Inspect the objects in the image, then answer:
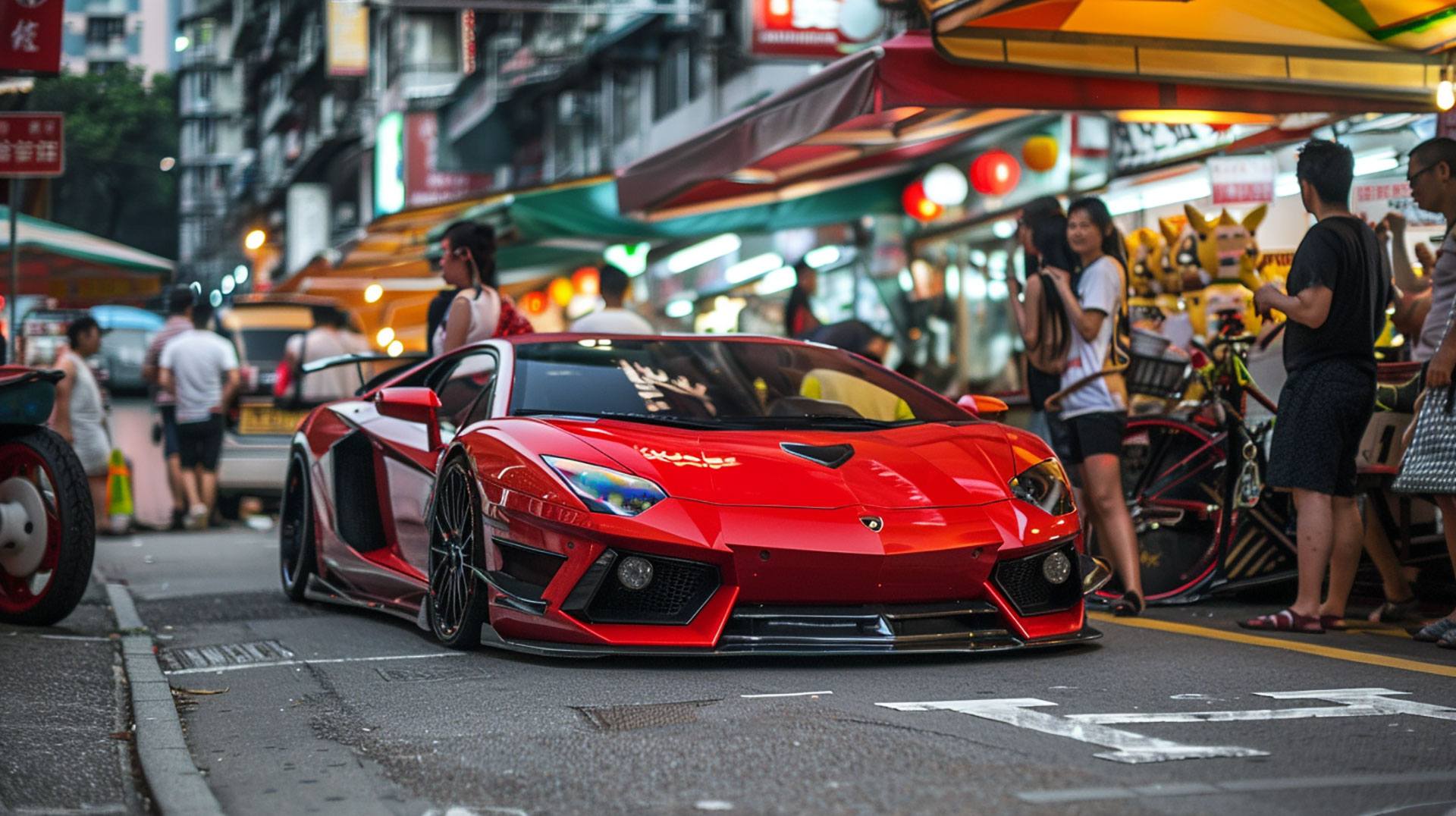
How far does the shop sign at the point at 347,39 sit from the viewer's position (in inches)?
1794

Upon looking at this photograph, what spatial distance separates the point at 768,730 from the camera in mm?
4078

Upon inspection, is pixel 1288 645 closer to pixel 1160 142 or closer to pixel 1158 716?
pixel 1158 716

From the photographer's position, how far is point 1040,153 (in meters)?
13.6

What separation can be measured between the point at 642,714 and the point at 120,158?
242ft

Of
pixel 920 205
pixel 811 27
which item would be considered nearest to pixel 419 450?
pixel 920 205

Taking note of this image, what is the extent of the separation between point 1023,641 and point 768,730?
143 cm

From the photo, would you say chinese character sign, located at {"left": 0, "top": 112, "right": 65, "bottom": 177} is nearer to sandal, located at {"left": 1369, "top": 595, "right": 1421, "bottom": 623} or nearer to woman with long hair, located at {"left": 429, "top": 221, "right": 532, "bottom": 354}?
woman with long hair, located at {"left": 429, "top": 221, "right": 532, "bottom": 354}

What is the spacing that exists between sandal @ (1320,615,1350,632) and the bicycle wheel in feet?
2.59

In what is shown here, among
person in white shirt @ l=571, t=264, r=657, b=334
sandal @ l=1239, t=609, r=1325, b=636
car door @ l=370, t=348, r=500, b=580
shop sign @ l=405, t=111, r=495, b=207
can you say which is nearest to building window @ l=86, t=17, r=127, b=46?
shop sign @ l=405, t=111, r=495, b=207

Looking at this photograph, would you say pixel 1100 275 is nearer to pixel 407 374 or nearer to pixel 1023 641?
pixel 1023 641

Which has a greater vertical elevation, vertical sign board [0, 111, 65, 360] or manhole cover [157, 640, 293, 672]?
vertical sign board [0, 111, 65, 360]

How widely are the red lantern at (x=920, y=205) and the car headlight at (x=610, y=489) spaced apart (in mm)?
10412

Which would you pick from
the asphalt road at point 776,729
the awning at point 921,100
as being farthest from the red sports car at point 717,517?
the awning at point 921,100

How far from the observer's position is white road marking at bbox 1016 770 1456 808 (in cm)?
328
